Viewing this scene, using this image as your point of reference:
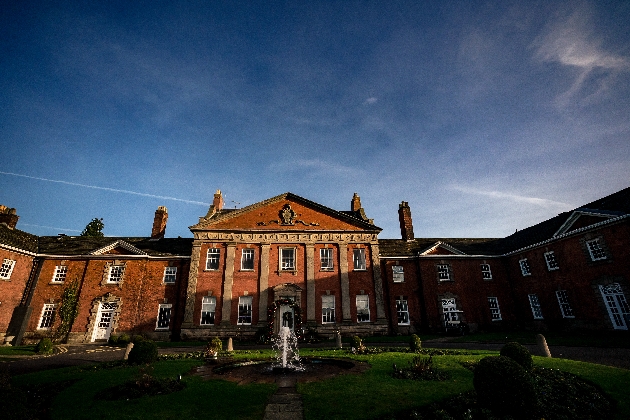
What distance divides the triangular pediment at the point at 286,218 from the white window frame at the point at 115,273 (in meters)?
7.73

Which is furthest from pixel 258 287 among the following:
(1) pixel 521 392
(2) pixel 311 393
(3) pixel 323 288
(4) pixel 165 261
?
(1) pixel 521 392

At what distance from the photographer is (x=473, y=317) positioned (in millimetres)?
27844

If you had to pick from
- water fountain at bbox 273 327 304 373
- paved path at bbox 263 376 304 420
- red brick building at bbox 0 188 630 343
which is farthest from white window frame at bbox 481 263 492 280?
paved path at bbox 263 376 304 420

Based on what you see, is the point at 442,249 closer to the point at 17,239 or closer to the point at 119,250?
the point at 119,250

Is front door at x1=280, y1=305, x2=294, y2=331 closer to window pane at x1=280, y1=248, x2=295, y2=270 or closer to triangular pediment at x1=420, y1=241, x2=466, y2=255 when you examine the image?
window pane at x1=280, y1=248, x2=295, y2=270

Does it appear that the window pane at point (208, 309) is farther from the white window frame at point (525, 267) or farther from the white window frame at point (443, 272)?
the white window frame at point (525, 267)

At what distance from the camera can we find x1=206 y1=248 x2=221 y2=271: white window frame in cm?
2647

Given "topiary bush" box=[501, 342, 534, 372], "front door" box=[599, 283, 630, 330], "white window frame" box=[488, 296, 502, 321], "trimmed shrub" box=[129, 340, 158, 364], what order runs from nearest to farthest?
"topiary bush" box=[501, 342, 534, 372], "trimmed shrub" box=[129, 340, 158, 364], "front door" box=[599, 283, 630, 330], "white window frame" box=[488, 296, 502, 321]

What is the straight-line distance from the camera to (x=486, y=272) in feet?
97.5

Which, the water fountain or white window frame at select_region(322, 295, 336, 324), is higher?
white window frame at select_region(322, 295, 336, 324)

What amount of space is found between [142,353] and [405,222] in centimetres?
2637

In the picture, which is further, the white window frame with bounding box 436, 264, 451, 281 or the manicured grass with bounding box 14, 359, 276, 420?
the white window frame with bounding box 436, 264, 451, 281

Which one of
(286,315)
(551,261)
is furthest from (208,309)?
(551,261)

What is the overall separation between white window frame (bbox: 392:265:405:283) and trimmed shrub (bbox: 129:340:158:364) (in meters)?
20.7
